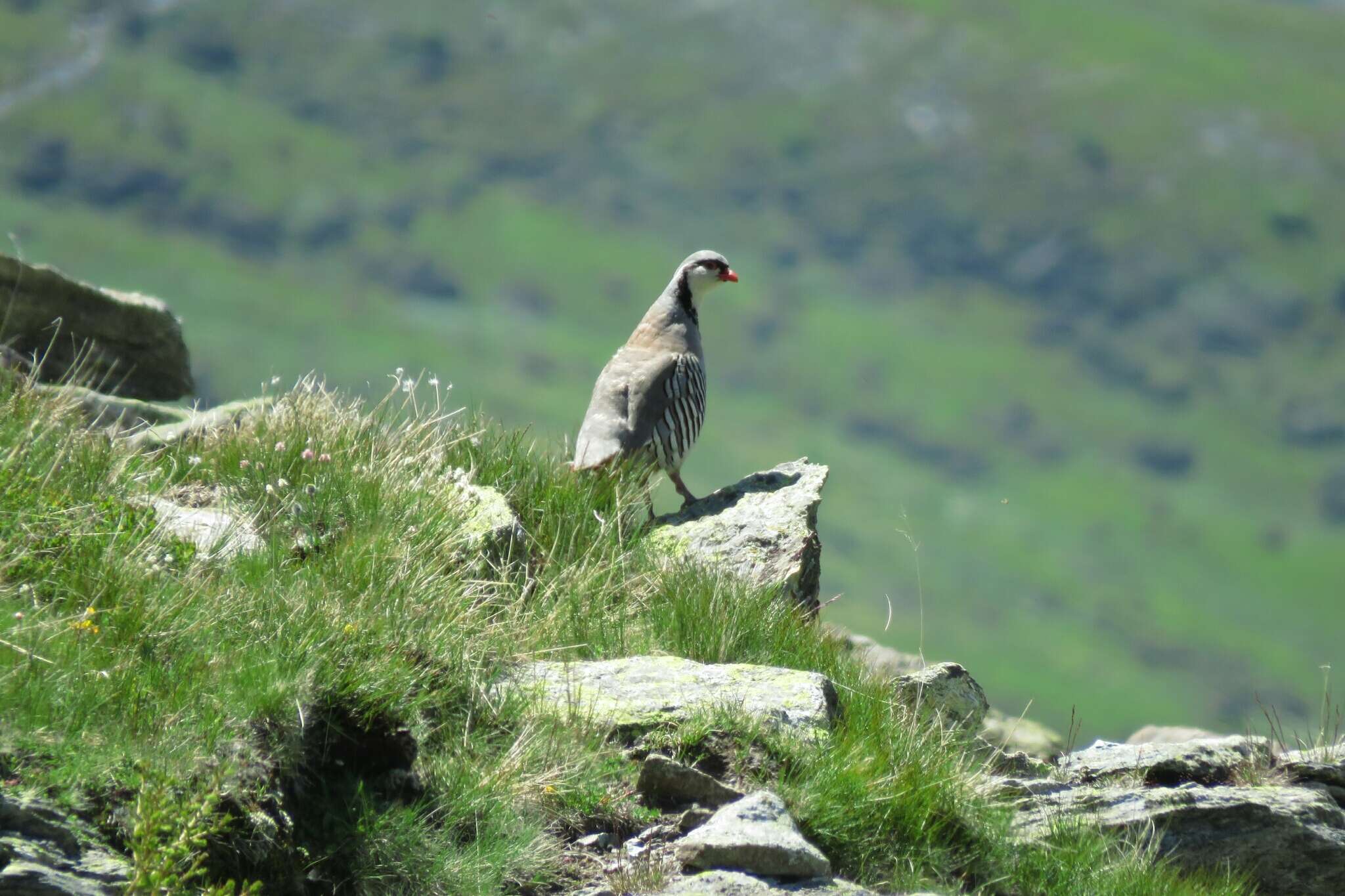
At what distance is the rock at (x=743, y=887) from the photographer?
243 inches

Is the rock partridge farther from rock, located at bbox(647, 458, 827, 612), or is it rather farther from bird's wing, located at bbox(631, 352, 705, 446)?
rock, located at bbox(647, 458, 827, 612)

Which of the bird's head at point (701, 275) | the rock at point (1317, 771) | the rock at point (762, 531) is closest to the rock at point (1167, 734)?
the rock at point (1317, 771)

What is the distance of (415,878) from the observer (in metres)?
6.09

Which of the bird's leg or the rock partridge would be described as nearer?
the bird's leg

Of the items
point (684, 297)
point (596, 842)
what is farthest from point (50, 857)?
point (684, 297)

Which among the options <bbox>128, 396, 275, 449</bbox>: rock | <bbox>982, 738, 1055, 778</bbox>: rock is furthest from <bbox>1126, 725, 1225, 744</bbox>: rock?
<bbox>128, 396, 275, 449</bbox>: rock

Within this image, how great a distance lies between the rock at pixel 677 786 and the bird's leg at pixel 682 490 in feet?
17.3

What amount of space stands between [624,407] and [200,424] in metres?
4.31

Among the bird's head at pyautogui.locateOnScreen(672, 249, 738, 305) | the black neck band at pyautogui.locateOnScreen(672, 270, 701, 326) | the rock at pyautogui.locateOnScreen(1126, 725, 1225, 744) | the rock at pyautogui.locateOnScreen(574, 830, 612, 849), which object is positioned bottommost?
the rock at pyautogui.locateOnScreen(574, 830, 612, 849)

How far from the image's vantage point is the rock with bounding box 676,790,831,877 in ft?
20.6

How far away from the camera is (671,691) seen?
7.66 metres

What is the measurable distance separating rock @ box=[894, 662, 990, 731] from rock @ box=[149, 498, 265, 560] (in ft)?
12.6

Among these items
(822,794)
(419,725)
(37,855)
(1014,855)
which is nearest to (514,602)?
(419,725)

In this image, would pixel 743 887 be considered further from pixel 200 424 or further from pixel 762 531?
pixel 200 424
